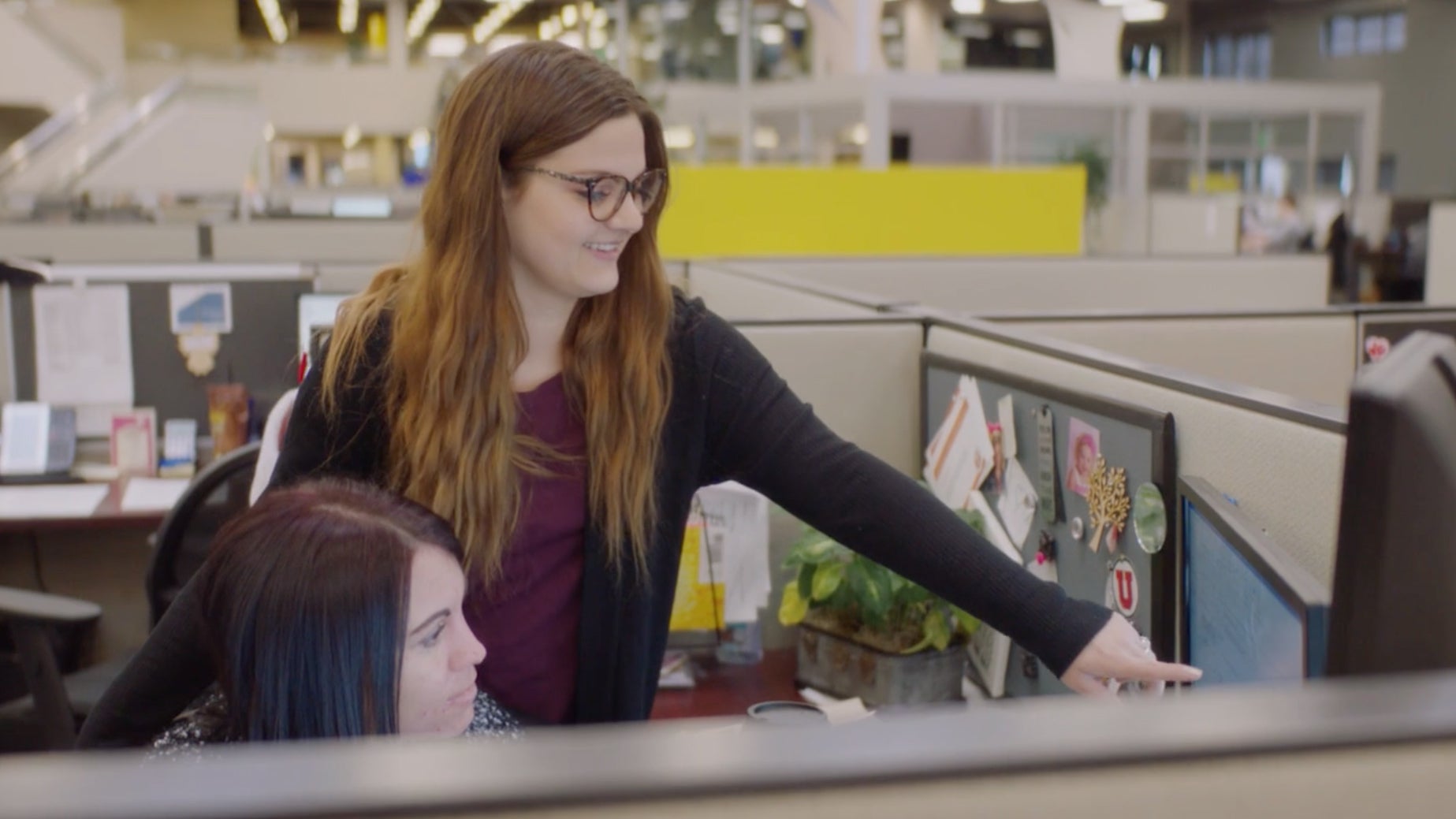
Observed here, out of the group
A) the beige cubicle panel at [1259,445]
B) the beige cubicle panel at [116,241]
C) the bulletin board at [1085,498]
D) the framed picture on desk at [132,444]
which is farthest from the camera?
the beige cubicle panel at [116,241]

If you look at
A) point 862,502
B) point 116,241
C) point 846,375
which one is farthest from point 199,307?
point 862,502

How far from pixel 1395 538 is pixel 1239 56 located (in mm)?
20208

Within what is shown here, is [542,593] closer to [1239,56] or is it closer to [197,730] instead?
[197,730]

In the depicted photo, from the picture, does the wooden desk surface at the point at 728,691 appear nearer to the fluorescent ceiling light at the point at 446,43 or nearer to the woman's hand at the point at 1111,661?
the woman's hand at the point at 1111,661

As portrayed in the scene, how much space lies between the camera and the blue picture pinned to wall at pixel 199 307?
→ 3184 mm

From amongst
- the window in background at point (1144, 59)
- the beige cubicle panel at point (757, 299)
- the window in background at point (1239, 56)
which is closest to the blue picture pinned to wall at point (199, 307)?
the beige cubicle panel at point (757, 299)

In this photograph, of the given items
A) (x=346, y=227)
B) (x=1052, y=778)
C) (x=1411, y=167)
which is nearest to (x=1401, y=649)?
(x=1052, y=778)

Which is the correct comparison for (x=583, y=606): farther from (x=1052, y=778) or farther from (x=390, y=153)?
(x=390, y=153)

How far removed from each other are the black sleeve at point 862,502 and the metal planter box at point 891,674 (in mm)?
429

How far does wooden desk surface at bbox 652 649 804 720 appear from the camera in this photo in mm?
1721

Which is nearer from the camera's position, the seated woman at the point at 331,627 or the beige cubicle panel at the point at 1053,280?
the seated woman at the point at 331,627

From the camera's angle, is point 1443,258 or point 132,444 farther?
point 1443,258

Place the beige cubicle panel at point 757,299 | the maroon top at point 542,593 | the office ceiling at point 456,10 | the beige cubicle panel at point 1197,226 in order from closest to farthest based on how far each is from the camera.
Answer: the maroon top at point 542,593
the beige cubicle panel at point 757,299
the beige cubicle panel at point 1197,226
the office ceiling at point 456,10

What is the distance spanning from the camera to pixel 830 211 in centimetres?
456
